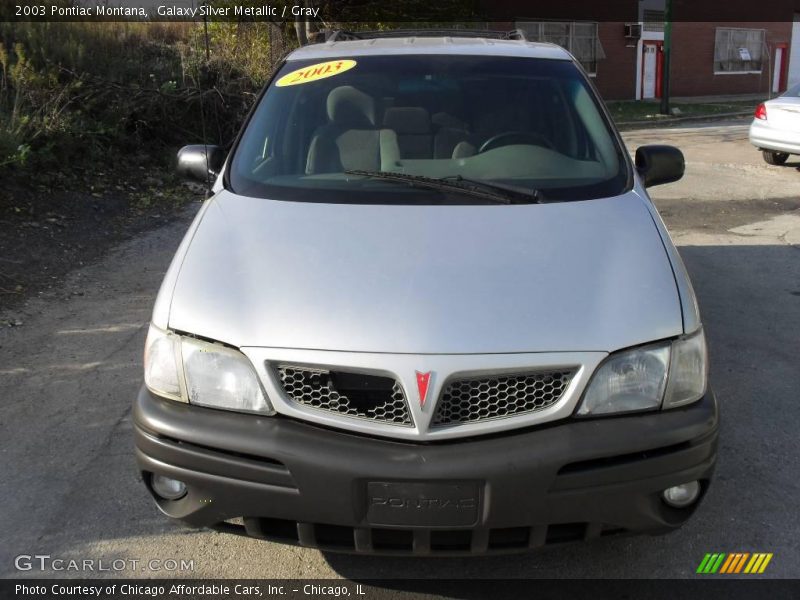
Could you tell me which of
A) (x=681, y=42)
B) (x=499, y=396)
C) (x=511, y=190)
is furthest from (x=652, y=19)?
(x=499, y=396)

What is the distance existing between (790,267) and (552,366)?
5.16 m

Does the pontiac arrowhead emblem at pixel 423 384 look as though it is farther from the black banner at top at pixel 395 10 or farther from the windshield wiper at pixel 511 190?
the black banner at top at pixel 395 10

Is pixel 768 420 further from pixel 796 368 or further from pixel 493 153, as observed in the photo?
pixel 493 153

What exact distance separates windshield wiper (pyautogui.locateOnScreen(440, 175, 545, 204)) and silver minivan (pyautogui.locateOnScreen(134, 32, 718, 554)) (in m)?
0.16

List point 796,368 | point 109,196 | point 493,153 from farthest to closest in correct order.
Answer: point 109,196 → point 796,368 → point 493,153

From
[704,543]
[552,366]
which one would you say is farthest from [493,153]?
[704,543]

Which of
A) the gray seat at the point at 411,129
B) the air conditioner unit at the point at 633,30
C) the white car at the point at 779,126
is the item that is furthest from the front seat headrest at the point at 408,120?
the air conditioner unit at the point at 633,30

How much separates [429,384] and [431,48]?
2.33m

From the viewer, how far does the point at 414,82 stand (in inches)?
152

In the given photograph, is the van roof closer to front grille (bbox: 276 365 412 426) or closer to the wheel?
front grille (bbox: 276 365 412 426)

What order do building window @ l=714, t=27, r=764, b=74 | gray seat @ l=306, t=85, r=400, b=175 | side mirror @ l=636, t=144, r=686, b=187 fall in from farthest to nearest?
building window @ l=714, t=27, r=764, b=74 → side mirror @ l=636, t=144, r=686, b=187 → gray seat @ l=306, t=85, r=400, b=175

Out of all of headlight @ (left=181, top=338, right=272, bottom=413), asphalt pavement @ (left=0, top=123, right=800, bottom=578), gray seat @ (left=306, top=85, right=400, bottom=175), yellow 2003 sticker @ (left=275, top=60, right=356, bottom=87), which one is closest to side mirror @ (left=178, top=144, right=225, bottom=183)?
yellow 2003 sticker @ (left=275, top=60, right=356, bottom=87)

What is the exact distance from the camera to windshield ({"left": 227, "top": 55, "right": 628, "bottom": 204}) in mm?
3477

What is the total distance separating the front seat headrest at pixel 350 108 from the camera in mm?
3785
